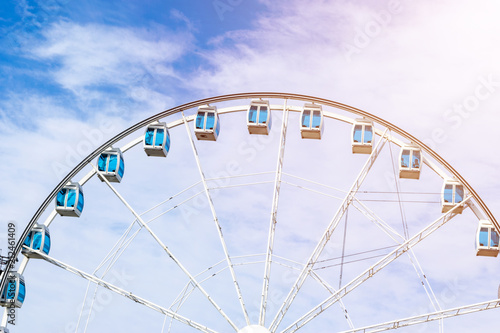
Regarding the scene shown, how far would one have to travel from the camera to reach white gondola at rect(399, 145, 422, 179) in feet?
105

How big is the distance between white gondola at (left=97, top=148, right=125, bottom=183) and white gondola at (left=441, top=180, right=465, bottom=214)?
13226mm

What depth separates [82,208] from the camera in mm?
34969

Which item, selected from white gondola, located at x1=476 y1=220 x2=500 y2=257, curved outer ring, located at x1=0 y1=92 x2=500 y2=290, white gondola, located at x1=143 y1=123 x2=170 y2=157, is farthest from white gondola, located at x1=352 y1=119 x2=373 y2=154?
white gondola, located at x1=143 y1=123 x2=170 y2=157

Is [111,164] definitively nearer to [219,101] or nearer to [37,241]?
[37,241]

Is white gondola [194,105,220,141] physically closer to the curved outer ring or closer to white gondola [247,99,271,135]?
the curved outer ring

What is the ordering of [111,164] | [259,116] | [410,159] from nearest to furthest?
[410,159] < [259,116] < [111,164]

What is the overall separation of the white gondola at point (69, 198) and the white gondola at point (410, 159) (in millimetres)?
13309

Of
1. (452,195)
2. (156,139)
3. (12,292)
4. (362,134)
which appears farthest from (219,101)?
(12,292)

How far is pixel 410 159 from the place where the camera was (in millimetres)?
32156

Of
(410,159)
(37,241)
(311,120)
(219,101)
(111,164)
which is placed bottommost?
(37,241)

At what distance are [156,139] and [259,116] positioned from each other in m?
4.38

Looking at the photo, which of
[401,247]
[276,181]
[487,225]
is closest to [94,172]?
[276,181]

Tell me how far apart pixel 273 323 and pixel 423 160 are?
872 centimetres

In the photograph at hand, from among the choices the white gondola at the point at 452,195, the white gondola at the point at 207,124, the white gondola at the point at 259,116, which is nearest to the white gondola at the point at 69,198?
the white gondola at the point at 207,124
